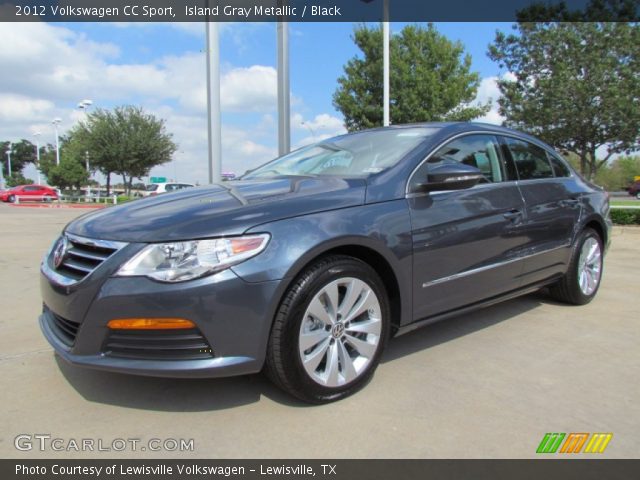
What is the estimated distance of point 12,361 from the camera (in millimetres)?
3174

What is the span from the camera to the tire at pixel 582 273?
169 inches

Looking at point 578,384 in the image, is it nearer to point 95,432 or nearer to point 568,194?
point 568,194

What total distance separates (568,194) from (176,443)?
361 cm

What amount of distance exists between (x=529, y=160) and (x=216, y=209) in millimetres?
2696

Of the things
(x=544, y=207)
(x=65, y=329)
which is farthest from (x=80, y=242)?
(x=544, y=207)

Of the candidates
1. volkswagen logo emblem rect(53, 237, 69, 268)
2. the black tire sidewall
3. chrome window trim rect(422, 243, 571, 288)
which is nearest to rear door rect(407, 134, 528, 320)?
chrome window trim rect(422, 243, 571, 288)

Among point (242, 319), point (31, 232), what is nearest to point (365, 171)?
point (242, 319)

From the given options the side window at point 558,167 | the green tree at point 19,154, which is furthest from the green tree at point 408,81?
the green tree at point 19,154

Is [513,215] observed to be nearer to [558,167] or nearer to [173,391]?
[558,167]

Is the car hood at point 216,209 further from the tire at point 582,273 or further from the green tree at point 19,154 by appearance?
the green tree at point 19,154

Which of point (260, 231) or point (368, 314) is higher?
point (260, 231)

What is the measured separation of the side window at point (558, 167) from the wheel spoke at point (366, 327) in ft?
8.21

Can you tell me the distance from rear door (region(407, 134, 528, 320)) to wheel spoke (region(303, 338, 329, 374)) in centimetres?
71
